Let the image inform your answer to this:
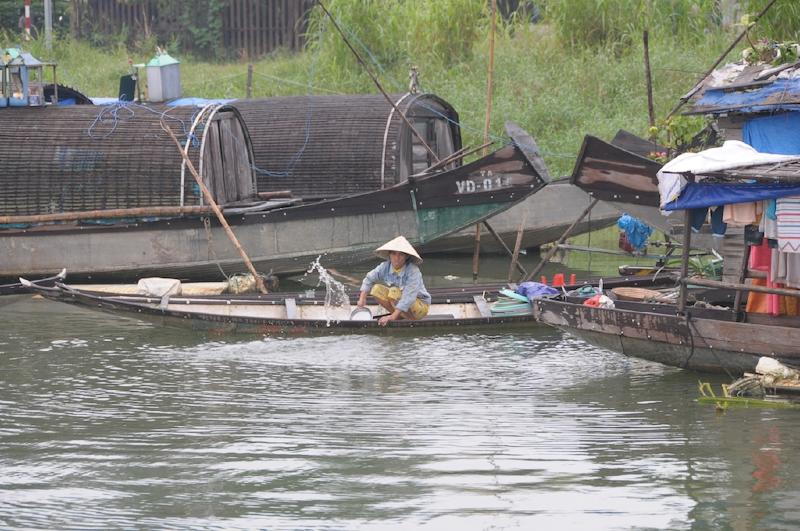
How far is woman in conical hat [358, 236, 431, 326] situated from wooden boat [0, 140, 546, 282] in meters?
2.77

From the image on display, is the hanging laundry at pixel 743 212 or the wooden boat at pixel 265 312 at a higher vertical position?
the hanging laundry at pixel 743 212

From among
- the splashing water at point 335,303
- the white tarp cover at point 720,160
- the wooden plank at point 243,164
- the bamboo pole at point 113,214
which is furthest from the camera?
the wooden plank at point 243,164

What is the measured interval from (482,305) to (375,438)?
3.88 metres

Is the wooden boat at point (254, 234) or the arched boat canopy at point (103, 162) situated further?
the arched boat canopy at point (103, 162)

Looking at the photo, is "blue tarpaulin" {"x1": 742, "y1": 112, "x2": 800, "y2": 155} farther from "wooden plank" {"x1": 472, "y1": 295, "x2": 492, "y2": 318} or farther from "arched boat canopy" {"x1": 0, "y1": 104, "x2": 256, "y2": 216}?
"arched boat canopy" {"x1": 0, "y1": 104, "x2": 256, "y2": 216}

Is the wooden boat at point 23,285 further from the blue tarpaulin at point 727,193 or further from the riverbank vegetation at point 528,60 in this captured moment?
the riverbank vegetation at point 528,60

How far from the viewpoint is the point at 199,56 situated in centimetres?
2900

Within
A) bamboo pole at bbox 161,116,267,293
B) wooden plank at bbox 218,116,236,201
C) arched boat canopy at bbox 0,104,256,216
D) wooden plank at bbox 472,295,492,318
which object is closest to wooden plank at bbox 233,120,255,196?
wooden plank at bbox 218,116,236,201

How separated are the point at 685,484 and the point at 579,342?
4.36 meters

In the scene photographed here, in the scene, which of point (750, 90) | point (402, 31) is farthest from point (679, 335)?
point (402, 31)

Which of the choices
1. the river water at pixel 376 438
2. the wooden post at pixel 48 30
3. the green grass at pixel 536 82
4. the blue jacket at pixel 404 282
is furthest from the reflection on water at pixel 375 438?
the wooden post at pixel 48 30

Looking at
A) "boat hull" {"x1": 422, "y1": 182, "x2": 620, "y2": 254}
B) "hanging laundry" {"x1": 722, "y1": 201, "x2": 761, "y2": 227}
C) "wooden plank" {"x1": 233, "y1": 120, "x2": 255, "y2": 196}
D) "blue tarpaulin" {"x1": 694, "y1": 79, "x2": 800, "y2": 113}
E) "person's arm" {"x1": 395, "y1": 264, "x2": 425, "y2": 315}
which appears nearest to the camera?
"hanging laundry" {"x1": 722, "y1": 201, "x2": 761, "y2": 227}

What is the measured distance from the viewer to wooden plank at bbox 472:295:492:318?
12105mm

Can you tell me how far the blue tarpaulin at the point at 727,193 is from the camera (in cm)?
909
